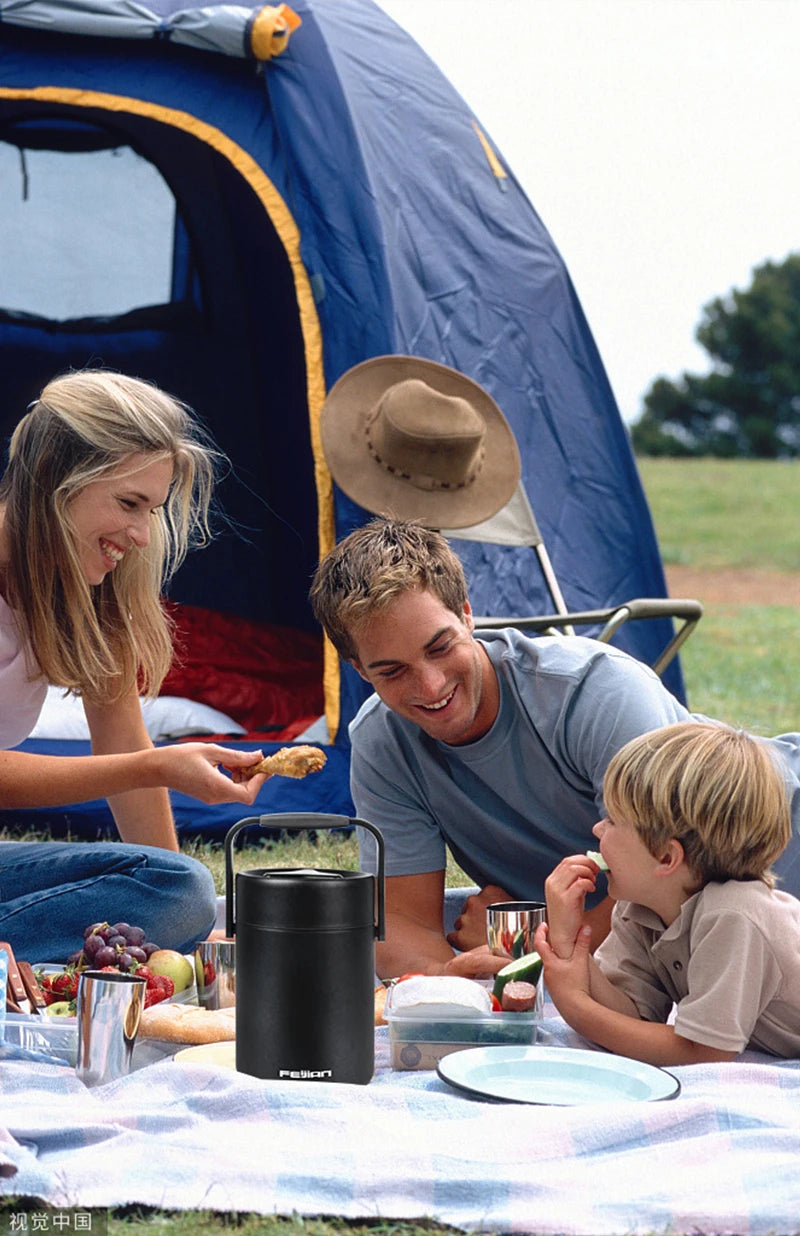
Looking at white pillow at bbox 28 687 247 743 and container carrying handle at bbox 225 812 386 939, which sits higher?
container carrying handle at bbox 225 812 386 939

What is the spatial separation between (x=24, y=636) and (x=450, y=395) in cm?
176

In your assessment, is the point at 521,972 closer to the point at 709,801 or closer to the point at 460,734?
the point at 709,801

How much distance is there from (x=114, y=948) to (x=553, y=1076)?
0.70 m

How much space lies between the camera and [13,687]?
2.55 metres

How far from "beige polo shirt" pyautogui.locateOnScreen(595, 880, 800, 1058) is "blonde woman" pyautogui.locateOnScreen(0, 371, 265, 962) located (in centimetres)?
95

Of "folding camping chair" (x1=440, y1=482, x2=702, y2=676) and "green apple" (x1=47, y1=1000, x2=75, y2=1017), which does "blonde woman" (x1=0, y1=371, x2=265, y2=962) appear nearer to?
"green apple" (x1=47, y1=1000, x2=75, y2=1017)

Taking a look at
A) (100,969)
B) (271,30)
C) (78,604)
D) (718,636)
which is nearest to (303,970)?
(100,969)

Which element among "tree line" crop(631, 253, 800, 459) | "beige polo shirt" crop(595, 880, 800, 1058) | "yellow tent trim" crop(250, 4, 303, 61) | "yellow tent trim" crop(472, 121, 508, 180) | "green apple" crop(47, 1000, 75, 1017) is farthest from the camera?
"tree line" crop(631, 253, 800, 459)

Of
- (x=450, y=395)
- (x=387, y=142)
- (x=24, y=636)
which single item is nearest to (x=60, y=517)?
(x=24, y=636)

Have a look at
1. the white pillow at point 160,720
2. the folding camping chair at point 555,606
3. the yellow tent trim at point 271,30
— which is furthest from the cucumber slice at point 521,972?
the yellow tent trim at point 271,30

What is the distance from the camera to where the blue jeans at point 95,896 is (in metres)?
2.52

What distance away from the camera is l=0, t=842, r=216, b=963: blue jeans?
8.26ft

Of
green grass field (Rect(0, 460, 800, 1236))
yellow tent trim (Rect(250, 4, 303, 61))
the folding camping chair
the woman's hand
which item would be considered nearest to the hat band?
the folding camping chair

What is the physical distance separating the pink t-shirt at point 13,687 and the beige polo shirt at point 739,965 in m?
1.17
